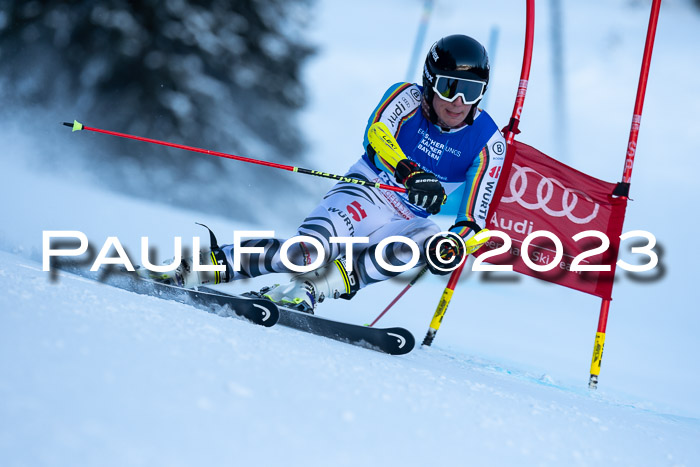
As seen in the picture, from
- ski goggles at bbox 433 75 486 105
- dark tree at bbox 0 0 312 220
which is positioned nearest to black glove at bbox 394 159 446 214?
ski goggles at bbox 433 75 486 105

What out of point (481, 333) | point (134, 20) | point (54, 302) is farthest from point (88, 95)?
point (54, 302)

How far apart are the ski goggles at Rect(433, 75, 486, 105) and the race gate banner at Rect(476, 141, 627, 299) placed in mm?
781

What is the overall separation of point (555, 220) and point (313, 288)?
4.81 feet

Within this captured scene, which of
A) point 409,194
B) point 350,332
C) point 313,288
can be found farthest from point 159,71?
point 350,332

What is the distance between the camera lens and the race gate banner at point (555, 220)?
12.6 ft

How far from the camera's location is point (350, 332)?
9.66 ft

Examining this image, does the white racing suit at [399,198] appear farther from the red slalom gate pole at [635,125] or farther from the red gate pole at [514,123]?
the red slalom gate pole at [635,125]

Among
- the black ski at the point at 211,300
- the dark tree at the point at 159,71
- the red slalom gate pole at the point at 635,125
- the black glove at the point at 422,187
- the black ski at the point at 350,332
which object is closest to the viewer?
the black ski at the point at 211,300

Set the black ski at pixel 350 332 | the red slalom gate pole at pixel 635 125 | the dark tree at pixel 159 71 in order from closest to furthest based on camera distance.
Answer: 1. the black ski at pixel 350 332
2. the red slalom gate pole at pixel 635 125
3. the dark tree at pixel 159 71

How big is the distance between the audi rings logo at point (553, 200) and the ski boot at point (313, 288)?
1.10 meters

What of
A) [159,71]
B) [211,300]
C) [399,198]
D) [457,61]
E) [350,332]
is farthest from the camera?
[159,71]

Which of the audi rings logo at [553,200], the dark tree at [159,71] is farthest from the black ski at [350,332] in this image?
the dark tree at [159,71]

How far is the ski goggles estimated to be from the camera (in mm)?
3129

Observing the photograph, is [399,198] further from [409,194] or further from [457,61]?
[457,61]
